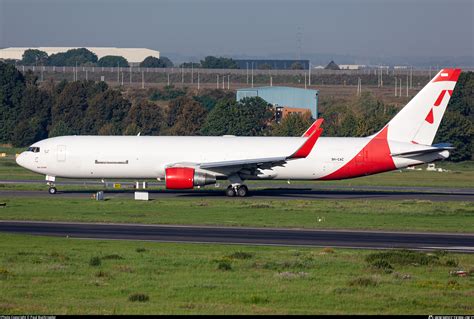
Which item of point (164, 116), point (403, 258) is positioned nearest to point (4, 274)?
point (403, 258)

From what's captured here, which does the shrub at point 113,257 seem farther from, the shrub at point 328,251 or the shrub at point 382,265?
the shrub at point 382,265

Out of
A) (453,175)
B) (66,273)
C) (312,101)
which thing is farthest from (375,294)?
(312,101)

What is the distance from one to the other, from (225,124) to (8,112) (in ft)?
107

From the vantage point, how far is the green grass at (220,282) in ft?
72.7

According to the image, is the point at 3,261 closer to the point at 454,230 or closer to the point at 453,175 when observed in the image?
the point at 454,230

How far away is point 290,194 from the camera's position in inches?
2413

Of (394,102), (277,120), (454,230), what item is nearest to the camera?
(454,230)

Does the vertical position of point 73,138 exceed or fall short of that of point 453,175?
it exceeds it

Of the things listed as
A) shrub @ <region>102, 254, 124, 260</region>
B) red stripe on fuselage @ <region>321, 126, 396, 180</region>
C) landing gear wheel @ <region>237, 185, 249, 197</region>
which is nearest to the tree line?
red stripe on fuselage @ <region>321, 126, 396, 180</region>

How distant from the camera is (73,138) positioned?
5872 cm

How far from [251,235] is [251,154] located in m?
19.8

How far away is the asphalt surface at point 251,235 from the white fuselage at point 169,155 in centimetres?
1497

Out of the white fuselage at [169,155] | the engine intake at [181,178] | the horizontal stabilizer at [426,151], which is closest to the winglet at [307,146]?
the white fuselage at [169,155]

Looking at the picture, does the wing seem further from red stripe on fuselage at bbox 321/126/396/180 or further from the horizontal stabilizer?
the horizontal stabilizer
